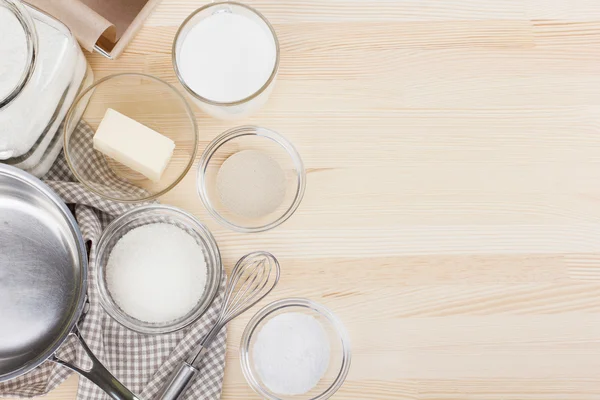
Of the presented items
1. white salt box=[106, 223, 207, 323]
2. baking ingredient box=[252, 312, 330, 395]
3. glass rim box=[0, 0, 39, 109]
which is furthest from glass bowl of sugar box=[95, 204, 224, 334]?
glass rim box=[0, 0, 39, 109]

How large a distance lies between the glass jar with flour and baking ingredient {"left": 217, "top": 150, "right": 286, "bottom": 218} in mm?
230

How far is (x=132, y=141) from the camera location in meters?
0.75

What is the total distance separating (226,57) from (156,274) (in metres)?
0.31

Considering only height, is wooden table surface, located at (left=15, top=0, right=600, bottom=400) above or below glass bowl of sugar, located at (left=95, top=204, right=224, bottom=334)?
above

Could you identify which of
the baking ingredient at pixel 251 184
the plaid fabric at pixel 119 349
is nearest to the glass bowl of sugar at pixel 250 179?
the baking ingredient at pixel 251 184

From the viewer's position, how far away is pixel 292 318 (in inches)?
32.3

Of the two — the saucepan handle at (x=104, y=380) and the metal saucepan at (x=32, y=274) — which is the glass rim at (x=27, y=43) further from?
the saucepan handle at (x=104, y=380)

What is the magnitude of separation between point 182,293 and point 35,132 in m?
0.28

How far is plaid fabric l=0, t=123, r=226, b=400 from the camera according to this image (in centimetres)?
77

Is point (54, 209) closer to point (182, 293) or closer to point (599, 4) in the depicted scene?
point (182, 293)

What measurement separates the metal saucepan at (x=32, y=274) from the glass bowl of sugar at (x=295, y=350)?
0.25 m

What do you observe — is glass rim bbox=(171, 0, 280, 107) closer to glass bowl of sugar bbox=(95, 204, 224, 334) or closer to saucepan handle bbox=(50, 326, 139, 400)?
glass bowl of sugar bbox=(95, 204, 224, 334)

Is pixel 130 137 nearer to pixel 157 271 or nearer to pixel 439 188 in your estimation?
pixel 157 271

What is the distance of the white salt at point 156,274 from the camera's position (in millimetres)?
778
